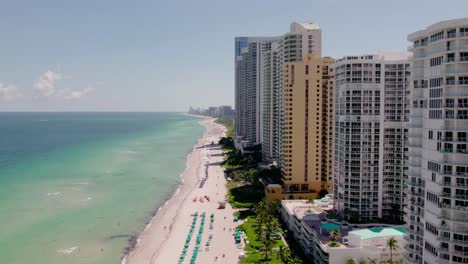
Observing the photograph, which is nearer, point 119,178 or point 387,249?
point 387,249

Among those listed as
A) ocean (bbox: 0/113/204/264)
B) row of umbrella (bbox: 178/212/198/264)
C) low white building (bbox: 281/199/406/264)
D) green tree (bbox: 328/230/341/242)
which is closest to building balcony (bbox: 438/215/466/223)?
low white building (bbox: 281/199/406/264)

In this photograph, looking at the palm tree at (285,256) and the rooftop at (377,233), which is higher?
the rooftop at (377,233)

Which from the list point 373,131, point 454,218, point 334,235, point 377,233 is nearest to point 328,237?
point 334,235

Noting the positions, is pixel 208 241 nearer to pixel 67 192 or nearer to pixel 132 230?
pixel 132 230

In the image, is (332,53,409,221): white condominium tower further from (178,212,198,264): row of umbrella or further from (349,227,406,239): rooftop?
(178,212,198,264): row of umbrella

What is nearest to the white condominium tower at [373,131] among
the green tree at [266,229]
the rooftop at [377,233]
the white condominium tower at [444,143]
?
the green tree at [266,229]

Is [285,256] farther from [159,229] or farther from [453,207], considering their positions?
[159,229]

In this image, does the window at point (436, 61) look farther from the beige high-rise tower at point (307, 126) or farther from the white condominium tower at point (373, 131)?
the beige high-rise tower at point (307, 126)

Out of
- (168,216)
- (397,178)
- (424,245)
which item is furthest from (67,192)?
(424,245)
